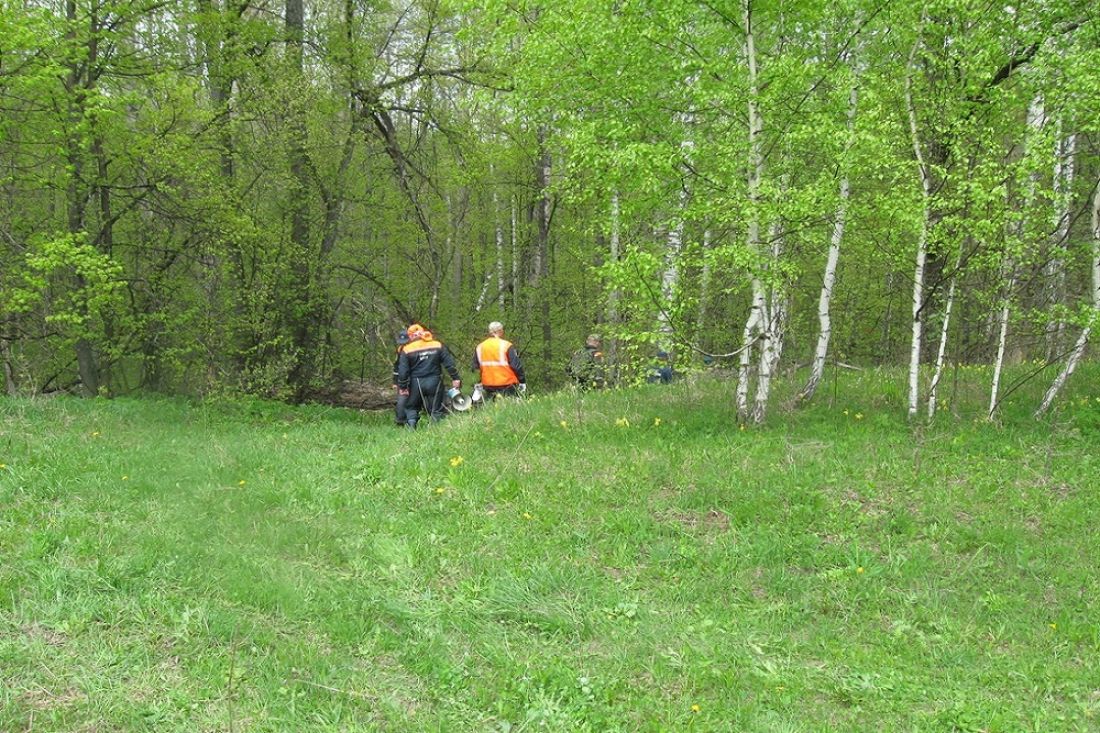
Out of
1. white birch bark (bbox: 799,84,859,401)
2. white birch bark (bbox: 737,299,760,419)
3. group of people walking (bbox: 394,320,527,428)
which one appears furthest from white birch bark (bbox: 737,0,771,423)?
group of people walking (bbox: 394,320,527,428)

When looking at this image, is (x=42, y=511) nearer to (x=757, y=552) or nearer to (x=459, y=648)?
(x=459, y=648)

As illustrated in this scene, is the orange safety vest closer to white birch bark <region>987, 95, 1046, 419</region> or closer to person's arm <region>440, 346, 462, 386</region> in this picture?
person's arm <region>440, 346, 462, 386</region>

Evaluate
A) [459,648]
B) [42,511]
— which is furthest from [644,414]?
[42,511]

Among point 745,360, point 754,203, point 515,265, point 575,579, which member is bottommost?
point 575,579

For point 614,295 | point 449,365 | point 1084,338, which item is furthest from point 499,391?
point 1084,338

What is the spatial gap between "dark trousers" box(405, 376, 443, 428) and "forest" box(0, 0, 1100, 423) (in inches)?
108

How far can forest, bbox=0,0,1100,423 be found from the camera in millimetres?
7016

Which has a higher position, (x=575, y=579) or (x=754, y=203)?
(x=754, y=203)

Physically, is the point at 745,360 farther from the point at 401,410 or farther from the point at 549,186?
the point at 549,186

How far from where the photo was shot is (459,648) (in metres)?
4.07

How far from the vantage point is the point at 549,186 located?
11.7 m

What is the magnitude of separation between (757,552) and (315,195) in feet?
38.1

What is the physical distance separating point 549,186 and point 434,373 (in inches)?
150

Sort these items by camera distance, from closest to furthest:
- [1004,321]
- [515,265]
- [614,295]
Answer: [1004,321]
[614,295]
[515,265]
